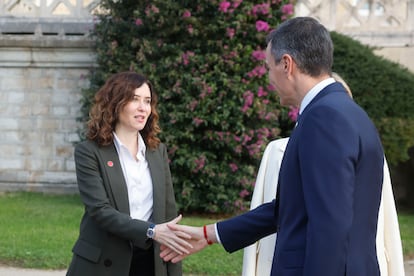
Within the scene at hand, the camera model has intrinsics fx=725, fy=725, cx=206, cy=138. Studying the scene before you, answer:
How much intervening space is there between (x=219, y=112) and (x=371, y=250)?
7518 millimetres

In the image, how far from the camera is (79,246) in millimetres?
3898

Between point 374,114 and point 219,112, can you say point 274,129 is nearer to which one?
point 219,112

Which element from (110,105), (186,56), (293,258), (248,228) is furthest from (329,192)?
(186,56)

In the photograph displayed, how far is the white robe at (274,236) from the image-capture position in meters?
3.75

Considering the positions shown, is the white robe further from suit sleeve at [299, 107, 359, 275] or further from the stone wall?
the stone wall

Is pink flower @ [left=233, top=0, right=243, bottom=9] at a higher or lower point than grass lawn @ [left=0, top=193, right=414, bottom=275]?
higher

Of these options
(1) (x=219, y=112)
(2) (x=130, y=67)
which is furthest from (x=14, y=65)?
(1) (x=219, y=112)

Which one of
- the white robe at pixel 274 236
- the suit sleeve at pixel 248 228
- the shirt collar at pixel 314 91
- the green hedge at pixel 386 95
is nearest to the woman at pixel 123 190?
the suit sleeve at pixel 248 228

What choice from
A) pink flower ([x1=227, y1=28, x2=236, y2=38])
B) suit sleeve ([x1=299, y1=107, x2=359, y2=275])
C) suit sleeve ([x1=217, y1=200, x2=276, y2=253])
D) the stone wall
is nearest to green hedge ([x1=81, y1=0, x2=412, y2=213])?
pink flower ([x1=227, y1=28, x2=236, y2=38])

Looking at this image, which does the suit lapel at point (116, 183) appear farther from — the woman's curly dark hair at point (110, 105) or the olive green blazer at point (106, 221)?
the woman's curly dark hair at point (110, 105)

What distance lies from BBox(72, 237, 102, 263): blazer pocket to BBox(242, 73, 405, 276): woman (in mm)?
926

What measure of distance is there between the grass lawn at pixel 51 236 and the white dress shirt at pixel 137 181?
3.55 m

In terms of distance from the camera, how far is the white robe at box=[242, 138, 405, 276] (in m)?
3.75

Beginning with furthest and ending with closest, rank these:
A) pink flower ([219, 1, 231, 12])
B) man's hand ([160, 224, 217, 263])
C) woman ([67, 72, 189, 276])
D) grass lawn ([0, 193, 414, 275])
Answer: pink flower ([219, 1, 231, 12])
grass lawn ([0, 193, 414, 275])
woman ([67, 72, 189, 276])
man's hand ([160, 224, 217, 263])
